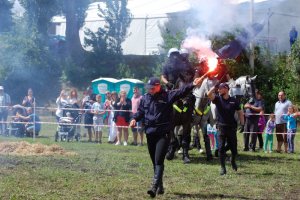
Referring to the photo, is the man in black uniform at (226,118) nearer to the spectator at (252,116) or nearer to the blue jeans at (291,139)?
the blue jeans at (291,139)

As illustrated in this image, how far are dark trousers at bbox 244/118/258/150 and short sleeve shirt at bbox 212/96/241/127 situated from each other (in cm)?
626

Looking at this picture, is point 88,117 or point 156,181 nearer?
point 156,181

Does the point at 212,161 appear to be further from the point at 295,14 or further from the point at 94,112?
the point at 295,14

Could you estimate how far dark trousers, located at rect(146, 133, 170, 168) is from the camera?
10789mm

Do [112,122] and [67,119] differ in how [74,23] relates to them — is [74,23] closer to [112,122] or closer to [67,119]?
[112,122]

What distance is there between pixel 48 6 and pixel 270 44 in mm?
12160

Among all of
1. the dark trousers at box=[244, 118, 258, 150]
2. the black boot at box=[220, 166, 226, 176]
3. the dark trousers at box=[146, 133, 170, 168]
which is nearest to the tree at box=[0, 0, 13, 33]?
the dark trousers at box=[146, 133, 170, 168]

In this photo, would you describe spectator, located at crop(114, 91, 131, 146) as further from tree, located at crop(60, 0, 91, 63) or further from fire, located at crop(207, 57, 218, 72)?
fire, located at crop(207, 57, 218, 72)

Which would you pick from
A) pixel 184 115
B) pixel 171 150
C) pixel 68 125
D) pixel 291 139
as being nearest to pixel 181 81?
pixel 184 115

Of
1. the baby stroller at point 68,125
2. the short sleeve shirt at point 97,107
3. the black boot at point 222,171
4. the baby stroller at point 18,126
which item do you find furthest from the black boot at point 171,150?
the baby stroller at point 18,126

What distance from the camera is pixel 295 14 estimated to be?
2375cm

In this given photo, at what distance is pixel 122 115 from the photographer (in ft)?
70.3

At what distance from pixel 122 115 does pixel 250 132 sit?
14.5ft

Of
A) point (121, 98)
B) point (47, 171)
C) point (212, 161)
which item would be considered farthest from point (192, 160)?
point (121, 98)
